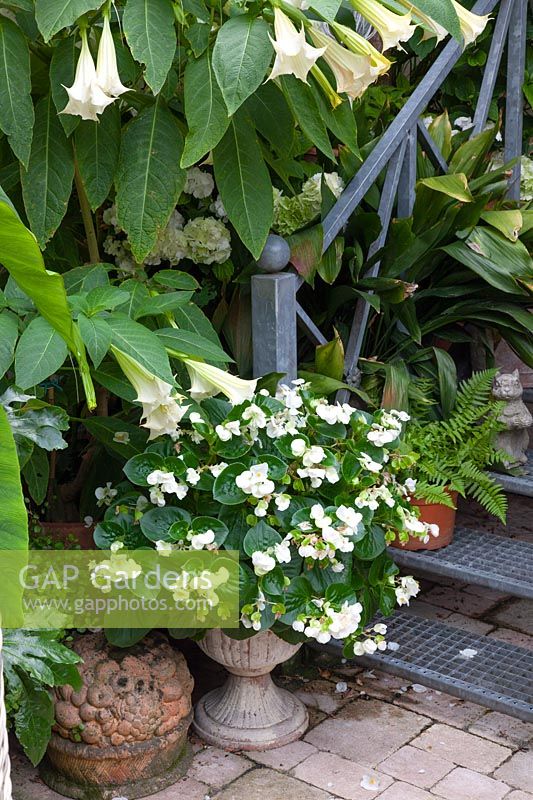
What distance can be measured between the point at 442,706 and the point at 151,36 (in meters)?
1.91

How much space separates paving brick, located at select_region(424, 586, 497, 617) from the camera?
3.46 m

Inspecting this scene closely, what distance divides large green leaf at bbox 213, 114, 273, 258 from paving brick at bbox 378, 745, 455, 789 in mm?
1310

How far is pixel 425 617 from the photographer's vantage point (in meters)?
3.38

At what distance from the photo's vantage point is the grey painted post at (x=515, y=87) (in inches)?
133

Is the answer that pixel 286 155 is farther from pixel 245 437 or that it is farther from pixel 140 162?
pixel 245 437

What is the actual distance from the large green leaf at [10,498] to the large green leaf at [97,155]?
1564 millimetres

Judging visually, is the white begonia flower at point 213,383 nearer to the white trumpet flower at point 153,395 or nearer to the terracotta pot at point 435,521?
the white trumpet flower at point 153,395

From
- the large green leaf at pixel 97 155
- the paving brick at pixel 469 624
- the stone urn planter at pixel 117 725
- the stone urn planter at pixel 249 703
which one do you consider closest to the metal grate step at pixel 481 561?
the paving brick at pixel 469 624

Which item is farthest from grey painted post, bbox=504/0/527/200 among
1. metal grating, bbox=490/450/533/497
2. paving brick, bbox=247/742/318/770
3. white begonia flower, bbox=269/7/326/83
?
paving brick, bbox=247/742/318/770

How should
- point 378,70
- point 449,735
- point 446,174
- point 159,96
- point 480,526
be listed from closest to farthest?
point 378,70, point 159,96, point 449,735, point 446,174, point 480,526

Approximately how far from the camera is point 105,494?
105 inches

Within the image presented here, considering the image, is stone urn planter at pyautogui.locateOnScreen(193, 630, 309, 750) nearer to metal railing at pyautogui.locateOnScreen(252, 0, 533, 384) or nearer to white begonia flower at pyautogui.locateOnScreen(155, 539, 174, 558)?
white begonia flower at pyautogui.locateOnScreen(155, 539, 174, 558)

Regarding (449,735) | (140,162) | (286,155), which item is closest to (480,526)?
(449,735)

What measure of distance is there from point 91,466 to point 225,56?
1272 millimetres
